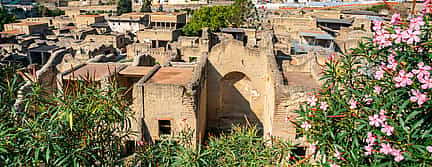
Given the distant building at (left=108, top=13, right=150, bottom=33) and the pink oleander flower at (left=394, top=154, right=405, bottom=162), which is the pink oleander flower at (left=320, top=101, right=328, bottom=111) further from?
the distant building at (left=108, top=13, right=150, bottom=33)

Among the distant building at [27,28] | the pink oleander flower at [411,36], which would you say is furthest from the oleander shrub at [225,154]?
the distant building at [27,28]

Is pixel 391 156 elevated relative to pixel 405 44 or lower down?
lower down

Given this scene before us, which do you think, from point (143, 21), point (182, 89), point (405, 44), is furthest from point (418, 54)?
point (143, 21)

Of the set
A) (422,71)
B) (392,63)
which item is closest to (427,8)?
(392,63)

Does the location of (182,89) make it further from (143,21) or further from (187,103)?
(143,21)

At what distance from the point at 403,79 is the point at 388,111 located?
692 mm

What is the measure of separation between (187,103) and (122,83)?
4.87m

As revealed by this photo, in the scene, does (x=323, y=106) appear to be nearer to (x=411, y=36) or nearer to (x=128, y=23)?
(x=411, y=36)

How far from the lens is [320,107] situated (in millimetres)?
5902

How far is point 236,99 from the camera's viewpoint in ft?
67.5

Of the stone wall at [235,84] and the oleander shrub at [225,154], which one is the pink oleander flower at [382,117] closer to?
the oleander shrub at [225,154]

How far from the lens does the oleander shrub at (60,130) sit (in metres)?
6.48

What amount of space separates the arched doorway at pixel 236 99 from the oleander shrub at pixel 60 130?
12.1 meters

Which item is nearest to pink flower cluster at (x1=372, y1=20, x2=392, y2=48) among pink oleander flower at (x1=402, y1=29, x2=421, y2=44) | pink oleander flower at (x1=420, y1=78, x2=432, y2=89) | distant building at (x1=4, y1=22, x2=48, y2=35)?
pink oleander flower at (x1=402, y1=29, x2=421, y2=44)
